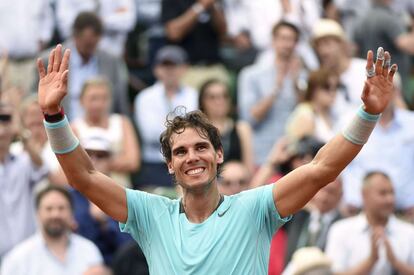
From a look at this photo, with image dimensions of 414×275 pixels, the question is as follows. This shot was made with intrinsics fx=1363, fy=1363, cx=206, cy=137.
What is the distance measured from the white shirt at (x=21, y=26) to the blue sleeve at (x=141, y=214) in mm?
7791

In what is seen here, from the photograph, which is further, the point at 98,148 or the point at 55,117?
the point at 98,148

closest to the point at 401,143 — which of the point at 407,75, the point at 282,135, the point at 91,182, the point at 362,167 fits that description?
the point at 362,167

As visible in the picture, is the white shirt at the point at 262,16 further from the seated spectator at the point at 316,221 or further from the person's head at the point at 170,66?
the seated spectator at the point at 316,221

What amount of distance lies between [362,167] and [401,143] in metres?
0.42

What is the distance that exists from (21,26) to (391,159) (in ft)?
14.8

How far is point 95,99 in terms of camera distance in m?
12.5

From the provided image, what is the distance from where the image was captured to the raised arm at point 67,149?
678 centimetres

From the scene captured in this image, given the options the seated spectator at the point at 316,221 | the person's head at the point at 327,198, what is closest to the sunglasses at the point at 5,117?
the seated spectator at the point at 316,221

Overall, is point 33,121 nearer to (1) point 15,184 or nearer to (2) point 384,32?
(1) point 15,184

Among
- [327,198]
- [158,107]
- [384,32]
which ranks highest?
[384,32]

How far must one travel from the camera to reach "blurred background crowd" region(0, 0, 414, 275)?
35.9 feet

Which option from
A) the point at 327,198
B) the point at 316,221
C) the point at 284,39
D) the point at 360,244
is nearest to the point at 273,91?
the point at 284,39

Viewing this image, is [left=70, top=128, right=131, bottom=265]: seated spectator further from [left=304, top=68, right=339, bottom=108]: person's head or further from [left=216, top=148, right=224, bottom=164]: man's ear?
[left=216, top=148, right=224, bottom=164]: man's ear

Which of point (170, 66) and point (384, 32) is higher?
point (384, 32)
